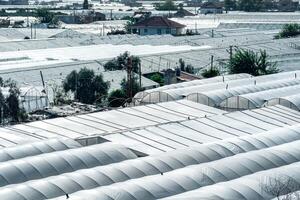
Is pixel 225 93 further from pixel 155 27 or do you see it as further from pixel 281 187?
pixel 155 27

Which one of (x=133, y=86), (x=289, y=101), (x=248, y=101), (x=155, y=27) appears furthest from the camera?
(x=155, y=27)

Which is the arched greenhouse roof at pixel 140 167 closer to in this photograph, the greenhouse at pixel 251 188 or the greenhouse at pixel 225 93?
the greenhouse at pixel 251 188

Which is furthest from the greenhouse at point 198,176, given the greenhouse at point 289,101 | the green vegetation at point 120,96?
the green vegetation at point 120,96

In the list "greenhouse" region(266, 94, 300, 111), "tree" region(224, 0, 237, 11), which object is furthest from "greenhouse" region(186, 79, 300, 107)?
"tree" region(224, 0, 237, 11)

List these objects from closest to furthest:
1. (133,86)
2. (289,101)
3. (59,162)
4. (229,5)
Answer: (59,162) → (289,101) → (133,86) → (229,5)

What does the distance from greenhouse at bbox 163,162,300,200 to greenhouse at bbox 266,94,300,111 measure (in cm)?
634

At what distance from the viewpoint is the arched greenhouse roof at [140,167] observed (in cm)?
1099

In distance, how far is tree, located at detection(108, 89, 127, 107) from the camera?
A: 21522 millimetres

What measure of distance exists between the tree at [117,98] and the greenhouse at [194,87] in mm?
1038

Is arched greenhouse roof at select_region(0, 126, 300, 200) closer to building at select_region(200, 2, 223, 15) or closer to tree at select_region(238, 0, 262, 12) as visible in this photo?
tree at select_region(238, 0, 262, 12)

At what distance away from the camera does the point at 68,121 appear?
16.3m

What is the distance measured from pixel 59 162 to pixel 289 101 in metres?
6.99

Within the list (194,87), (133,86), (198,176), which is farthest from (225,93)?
(198,176)

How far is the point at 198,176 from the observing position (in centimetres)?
1172
